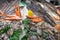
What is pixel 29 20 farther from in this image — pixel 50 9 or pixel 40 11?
pixel 50 9

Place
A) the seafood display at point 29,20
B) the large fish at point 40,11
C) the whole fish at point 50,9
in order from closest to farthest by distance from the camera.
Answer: the seafood display at point 29,20, the large fish at point 40,11, the whole fish at point 50,9

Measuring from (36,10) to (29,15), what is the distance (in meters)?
0.13

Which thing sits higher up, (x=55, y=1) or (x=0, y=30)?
(x=55, y=1)

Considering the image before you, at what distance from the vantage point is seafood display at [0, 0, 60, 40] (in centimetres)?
283

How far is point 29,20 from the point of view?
9.75 ft

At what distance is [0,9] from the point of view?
10.4 feet

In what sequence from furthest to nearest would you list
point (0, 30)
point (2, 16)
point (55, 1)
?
point (55, 1) → point (2, 16) → point (0, 30)

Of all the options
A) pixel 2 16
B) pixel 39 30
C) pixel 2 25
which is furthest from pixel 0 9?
pixel 39 30

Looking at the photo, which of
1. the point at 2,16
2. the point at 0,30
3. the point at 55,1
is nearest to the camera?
the point at 0,30

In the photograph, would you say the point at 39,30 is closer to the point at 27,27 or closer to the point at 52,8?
the point at 27,27

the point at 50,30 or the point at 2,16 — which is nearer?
the point at 50,30

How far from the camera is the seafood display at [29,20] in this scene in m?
2.83

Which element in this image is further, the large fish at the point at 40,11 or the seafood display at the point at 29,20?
the large fish at the point at 40,11

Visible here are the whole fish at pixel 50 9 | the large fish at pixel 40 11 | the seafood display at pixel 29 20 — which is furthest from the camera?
the whole fish at pixel 50 9
